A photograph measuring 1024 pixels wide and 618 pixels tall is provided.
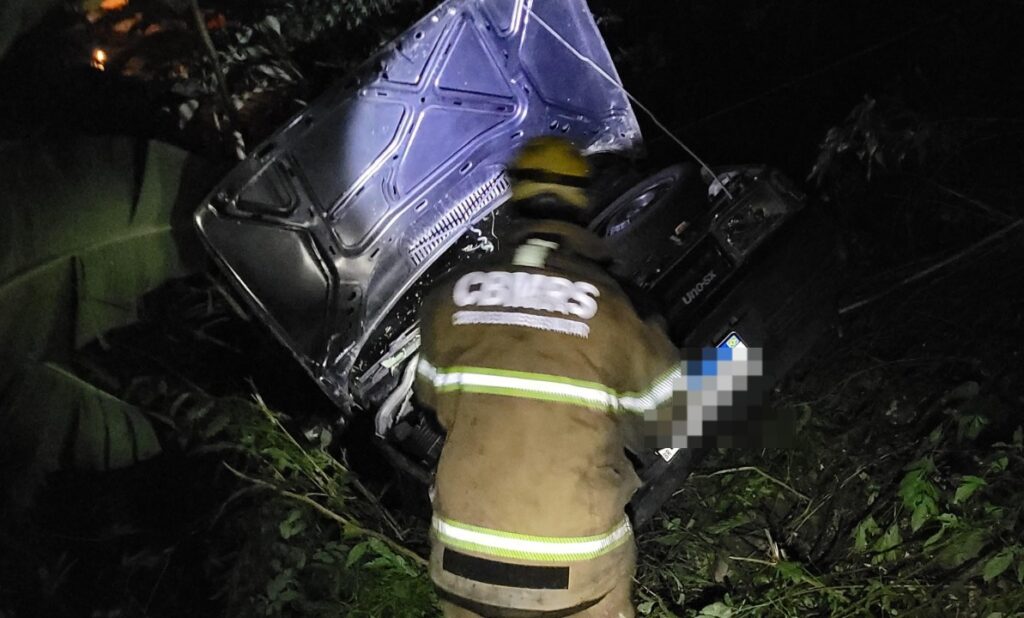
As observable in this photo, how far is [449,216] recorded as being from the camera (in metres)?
2.77

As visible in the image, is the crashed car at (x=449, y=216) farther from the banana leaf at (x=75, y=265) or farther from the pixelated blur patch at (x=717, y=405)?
the banana leaf at (x=75, y=265)

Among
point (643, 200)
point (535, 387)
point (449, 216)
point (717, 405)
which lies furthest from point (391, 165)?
point (717, 405)

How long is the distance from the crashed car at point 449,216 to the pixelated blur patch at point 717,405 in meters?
0.07

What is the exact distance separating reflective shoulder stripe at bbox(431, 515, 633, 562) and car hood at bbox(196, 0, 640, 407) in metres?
0.92

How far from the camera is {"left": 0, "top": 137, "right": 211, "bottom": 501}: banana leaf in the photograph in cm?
295

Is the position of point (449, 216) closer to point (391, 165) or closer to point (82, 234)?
point (391, 165)

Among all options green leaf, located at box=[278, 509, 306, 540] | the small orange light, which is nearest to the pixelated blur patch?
green leaf, located at box=[278, 509, 306, 540]

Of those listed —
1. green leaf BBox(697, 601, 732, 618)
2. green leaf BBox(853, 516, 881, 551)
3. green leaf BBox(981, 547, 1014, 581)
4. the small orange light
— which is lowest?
green leaf BBox(697, 601, 732, 618)

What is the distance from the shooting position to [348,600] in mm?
3102

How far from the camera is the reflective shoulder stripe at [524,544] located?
1885mm

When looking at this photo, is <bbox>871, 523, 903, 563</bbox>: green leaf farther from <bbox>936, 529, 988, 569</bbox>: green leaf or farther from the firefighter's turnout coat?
the firefighter's turnout coat

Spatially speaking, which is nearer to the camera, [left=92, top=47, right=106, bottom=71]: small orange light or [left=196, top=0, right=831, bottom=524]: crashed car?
[left=196, top=0, right=831, bottom=524]: crashed car

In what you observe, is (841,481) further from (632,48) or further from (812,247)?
(632,48)

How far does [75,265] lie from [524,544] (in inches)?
83.9
